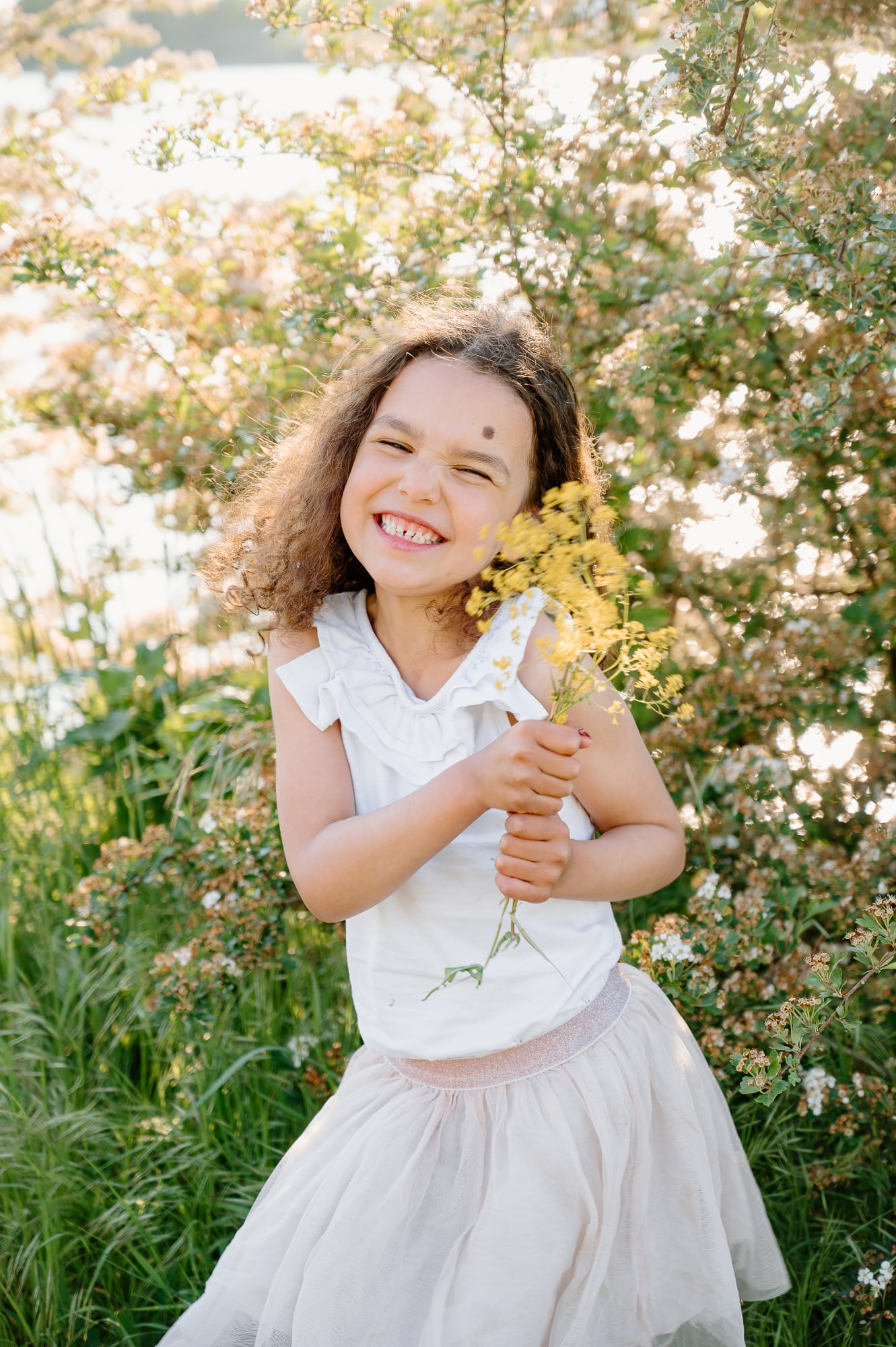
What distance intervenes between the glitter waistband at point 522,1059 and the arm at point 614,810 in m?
0.18

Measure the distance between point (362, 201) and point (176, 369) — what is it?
58 centimetres

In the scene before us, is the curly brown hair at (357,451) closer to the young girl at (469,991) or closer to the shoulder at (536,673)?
the young girl at (469,991)

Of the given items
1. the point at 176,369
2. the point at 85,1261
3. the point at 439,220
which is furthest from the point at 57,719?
the point at 439,220

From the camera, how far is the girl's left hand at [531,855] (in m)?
1.37

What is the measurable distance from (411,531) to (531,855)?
54 cm

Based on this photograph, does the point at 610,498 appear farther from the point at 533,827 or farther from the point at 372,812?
the point at 533,827

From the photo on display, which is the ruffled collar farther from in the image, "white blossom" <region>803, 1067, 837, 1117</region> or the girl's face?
"white blossom" <region>803, 1067, 837, 1117</region>

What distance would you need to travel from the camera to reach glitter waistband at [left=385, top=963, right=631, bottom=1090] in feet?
5.23

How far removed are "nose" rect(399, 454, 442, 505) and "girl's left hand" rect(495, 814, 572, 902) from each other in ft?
1.65

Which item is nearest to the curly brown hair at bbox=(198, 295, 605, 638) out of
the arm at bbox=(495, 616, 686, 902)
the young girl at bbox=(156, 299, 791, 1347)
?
the young girl at bbox=(156, 299, 791, 1347)

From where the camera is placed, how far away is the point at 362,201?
8.49 ft

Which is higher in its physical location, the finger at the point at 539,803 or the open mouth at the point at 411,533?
the open mouth at the point at 411,533

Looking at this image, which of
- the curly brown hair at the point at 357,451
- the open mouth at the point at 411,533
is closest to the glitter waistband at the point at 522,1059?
the curly brown hair at the point at 357,451

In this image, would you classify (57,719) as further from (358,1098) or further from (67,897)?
(358,1098)
